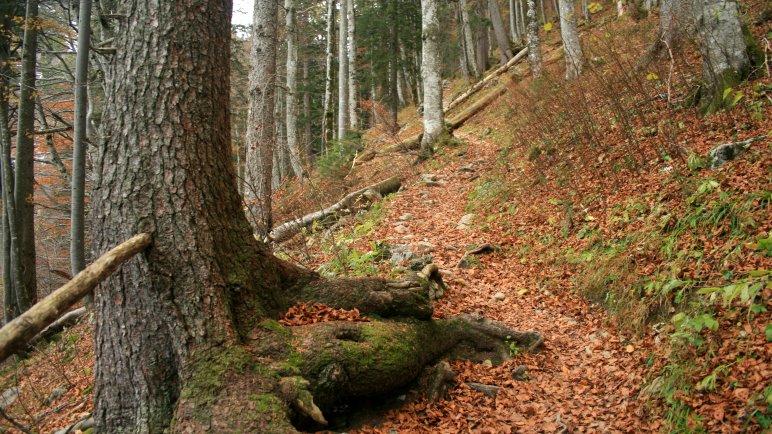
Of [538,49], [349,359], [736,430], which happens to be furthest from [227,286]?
[538,49]

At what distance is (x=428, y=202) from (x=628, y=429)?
6.17m

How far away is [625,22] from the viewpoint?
51.4 ft

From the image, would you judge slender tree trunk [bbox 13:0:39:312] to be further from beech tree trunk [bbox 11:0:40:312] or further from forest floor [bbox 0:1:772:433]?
forest floor [bbox 0:1:772:433]

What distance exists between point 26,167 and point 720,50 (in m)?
11.5

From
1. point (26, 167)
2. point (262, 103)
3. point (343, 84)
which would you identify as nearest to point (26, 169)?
point (26, 167)

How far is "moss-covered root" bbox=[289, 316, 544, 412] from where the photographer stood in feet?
10.2

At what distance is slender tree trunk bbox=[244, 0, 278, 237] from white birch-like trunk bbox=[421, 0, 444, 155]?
4.10m

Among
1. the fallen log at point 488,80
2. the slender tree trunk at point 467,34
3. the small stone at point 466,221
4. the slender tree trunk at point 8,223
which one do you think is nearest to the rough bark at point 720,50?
the small stone at point 466,221

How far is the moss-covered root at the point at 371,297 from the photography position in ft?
12.9

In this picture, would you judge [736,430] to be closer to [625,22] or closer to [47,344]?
[47,344]

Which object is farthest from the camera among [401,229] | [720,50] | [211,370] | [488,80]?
[488,80]

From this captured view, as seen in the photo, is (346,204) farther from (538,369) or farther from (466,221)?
(538,369)

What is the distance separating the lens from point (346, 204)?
9.45 m

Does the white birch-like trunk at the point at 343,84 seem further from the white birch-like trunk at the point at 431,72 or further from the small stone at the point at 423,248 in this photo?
the small stone at the point at 423,248
